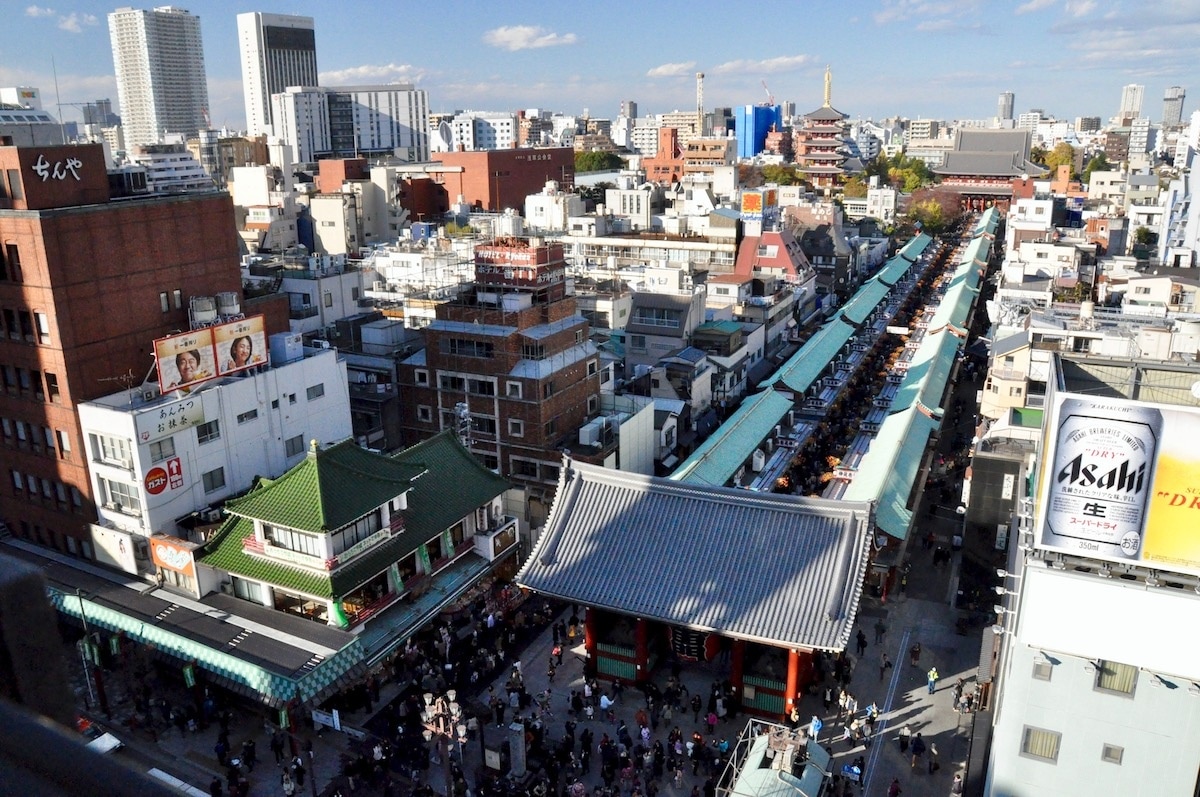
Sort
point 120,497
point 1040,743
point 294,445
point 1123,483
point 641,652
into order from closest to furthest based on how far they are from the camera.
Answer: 1. point 1123,483
2. point 1040,743
3. point 641,652
4. point 120,497
5. point 294,445

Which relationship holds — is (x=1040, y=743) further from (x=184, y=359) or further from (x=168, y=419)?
(x=184, y=359)

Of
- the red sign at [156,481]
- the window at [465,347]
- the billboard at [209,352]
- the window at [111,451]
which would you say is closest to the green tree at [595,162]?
the window at [465,347]

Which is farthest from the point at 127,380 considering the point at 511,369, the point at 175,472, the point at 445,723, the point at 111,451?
the point at 445,723

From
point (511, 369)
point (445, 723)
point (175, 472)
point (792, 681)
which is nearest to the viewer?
point (445, 723)

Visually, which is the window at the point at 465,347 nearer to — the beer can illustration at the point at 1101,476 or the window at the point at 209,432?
the window at the point at 209,432

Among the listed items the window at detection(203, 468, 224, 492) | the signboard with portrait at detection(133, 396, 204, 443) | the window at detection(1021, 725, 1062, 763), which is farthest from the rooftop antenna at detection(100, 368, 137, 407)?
the window at detection(1021, 725, 1062, 763)

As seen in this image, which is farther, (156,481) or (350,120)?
(350,120)

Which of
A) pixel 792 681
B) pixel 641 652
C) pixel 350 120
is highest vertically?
pixel 350 120

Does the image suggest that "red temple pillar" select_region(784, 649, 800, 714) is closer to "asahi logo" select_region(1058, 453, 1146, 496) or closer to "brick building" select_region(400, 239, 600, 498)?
"asahi logo" select_region(1058, 453, 1146, 496)
